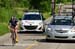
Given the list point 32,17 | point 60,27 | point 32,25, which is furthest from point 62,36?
point 32,17

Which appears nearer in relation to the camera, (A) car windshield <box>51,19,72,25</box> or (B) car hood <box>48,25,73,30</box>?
(B) car hood <box>48,25,73,30</box>

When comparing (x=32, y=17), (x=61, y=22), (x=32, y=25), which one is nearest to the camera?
(x=61, y=22)

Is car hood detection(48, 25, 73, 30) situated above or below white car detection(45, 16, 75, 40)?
above

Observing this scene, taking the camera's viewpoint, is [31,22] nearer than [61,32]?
No

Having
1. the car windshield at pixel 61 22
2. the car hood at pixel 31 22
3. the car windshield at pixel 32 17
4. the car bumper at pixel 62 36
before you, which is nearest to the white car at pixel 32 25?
the car hood at pixel 31 22

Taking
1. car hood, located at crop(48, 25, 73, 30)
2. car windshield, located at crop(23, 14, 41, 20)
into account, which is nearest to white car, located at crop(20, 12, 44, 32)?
car windshield, located at crop(23, 14, 41, 20)

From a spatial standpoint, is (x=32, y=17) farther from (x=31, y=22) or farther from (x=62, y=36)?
(x=62, y=36)

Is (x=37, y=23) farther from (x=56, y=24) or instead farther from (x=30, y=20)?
(x=56, y=24)

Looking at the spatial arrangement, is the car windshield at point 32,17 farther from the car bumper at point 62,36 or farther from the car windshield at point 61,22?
the car bumper at point 62,36

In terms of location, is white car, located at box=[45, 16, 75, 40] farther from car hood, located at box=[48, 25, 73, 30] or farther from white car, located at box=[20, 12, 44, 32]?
white car, located at box=[20, 12, 44, 32]

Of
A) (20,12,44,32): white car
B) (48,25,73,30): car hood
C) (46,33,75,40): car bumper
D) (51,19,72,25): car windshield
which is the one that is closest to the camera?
(46,33,75,40): car bumper

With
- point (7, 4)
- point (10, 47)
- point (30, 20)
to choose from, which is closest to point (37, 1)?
point (7, 4)

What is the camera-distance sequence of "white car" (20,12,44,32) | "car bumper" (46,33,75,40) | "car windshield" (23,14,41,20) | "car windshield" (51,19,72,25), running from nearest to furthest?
"car bumper" (46,33,75,40)
"car windshield" (51,19,72,25)
"white car" (20,12,44,32)
"car windshield" (23,14,41,20)

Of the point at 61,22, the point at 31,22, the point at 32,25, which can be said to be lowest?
the point at 32,25
